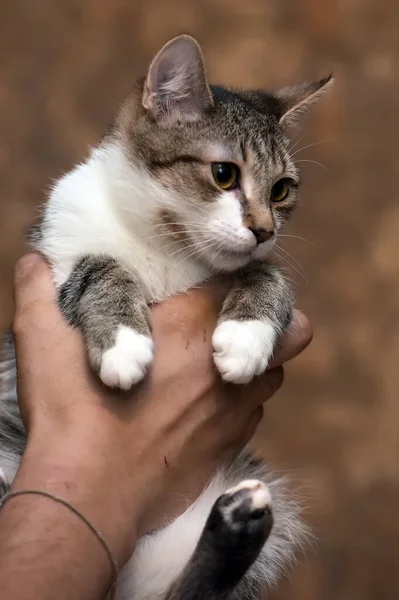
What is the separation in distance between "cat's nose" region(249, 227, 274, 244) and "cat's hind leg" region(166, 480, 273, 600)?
41 centimetres

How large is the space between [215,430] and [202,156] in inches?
19.7

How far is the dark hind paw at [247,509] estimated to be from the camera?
99 centimetres

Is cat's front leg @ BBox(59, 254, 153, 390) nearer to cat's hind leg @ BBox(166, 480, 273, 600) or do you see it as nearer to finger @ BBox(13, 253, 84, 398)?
finger @ BBox(13, 253, 84, 398)

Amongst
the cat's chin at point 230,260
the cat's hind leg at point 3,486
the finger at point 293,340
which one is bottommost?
the cat's hind leg at point 3,486

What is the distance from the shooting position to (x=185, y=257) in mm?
1220

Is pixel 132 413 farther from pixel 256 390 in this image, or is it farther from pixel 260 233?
pixel 260 233

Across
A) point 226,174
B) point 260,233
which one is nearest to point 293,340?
point 260,233

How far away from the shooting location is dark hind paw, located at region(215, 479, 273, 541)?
995 mm

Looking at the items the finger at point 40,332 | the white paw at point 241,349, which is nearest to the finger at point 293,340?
the white paw at point 241,349

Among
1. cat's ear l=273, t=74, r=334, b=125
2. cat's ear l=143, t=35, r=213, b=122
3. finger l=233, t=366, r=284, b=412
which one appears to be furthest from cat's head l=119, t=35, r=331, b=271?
finger l=233, t=366, r=284, b=412

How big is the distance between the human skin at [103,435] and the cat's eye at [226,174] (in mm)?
195

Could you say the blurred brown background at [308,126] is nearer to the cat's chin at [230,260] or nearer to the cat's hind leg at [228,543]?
the cat's chin at [230,260]

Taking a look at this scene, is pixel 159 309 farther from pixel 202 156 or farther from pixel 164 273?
pixel 202 156

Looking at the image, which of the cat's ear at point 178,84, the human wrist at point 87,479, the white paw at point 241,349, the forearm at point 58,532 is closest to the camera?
the forearm at point 58,532
